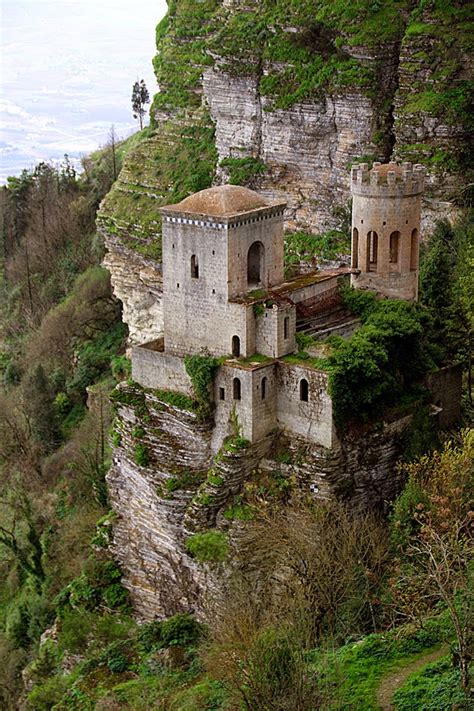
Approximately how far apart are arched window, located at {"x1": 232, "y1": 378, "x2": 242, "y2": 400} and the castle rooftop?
4878mm

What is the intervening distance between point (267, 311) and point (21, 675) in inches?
662

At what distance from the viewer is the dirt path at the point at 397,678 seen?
26.1 meters

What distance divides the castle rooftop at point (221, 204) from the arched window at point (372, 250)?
384 centimetres

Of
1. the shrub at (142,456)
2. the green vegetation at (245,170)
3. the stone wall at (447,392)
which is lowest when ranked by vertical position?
the shrub at (142,456)

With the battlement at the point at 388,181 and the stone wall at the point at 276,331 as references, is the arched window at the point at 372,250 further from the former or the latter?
the stone wall at the point at 276,331

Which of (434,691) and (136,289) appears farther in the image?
(136,289)

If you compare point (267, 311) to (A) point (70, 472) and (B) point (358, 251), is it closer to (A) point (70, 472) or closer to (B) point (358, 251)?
(B) point (358, 251)

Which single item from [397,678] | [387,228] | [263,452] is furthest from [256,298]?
[397,678]

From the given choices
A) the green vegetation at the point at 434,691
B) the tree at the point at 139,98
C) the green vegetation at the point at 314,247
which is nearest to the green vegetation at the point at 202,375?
the green vegetation at the point at 434,691

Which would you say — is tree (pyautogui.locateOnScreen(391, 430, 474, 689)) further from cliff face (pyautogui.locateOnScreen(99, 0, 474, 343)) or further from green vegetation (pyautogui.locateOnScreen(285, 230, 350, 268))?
cliff face (pyautogui.locateOnScreen(99, 0, 474, 343))

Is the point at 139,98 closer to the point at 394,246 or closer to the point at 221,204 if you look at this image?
the point at 394,246

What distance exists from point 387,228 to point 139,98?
1713 inches

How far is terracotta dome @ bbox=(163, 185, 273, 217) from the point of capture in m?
34.2

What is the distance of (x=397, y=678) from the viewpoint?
88.1 feet
